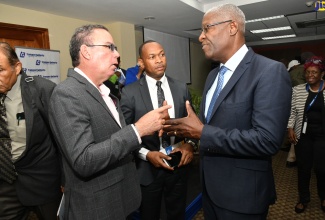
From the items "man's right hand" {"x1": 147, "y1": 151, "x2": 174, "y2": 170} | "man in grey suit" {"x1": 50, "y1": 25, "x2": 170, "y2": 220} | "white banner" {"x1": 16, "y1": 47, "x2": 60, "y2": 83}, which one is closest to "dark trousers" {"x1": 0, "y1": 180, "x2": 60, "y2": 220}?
"man in grey suit" {"x1": 50, "y1": 25, "x2": 170, "y2": 220}

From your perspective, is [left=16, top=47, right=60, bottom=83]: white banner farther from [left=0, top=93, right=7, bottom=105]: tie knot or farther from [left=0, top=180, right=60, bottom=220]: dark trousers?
[left=0, top=180, right=60, bottom=220]: dark trousers

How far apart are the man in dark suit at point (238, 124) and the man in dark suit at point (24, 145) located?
92 centimetres

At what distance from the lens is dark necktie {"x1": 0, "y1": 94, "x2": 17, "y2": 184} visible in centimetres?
158

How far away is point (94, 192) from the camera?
1.18 meters

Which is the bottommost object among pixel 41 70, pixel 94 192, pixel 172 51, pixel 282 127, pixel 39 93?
pixel 94 192

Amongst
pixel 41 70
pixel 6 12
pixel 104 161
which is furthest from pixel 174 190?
pixel 6 12

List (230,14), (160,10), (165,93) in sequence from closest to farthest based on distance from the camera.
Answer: (230,14) → (165,93) → (160,10)

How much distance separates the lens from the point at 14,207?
1.66 metres

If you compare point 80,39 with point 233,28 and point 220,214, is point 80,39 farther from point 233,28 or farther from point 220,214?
point 220,214

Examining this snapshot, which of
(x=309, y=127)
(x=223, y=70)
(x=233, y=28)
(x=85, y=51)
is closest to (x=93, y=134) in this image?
(x=85, y=51)

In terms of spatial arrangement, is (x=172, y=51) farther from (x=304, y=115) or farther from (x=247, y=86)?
(x=247, y=86)

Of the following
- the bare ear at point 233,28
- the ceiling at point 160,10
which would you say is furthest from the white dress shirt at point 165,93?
the ceiling at point 160,10

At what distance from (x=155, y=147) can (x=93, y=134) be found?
800mm

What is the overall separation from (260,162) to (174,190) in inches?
35.7
